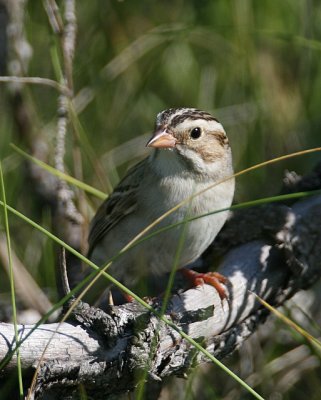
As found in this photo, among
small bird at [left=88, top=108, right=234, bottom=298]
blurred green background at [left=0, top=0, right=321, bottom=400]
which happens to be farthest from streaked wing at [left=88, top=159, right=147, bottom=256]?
blurred green background at [left=0, top=0, right=321, bottom=400]

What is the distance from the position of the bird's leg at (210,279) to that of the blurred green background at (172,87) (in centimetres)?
51

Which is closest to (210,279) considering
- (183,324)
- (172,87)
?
(183,324)

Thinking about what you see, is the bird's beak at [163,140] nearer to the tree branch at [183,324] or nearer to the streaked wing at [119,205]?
the streaked wing at [119,205]

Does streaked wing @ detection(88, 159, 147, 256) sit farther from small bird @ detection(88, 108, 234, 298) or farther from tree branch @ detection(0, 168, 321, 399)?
tree branch @ detection(0, 168, 321, 399)

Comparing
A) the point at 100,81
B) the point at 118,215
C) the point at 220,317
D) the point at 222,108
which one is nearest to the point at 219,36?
the point at 222,108

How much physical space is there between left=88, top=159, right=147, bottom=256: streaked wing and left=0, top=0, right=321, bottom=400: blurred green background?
204 millimetres

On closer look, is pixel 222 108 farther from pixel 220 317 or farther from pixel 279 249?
pixel 220 317

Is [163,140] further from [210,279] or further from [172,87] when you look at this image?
[172,87]

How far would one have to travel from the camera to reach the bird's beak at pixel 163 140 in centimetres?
327

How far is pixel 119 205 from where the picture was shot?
12.0ft

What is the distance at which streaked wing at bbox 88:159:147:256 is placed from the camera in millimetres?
3623

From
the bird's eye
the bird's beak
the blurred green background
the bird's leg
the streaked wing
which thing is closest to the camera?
the bird's leg

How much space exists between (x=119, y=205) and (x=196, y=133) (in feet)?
1.54

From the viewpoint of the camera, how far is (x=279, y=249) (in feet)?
11.0
